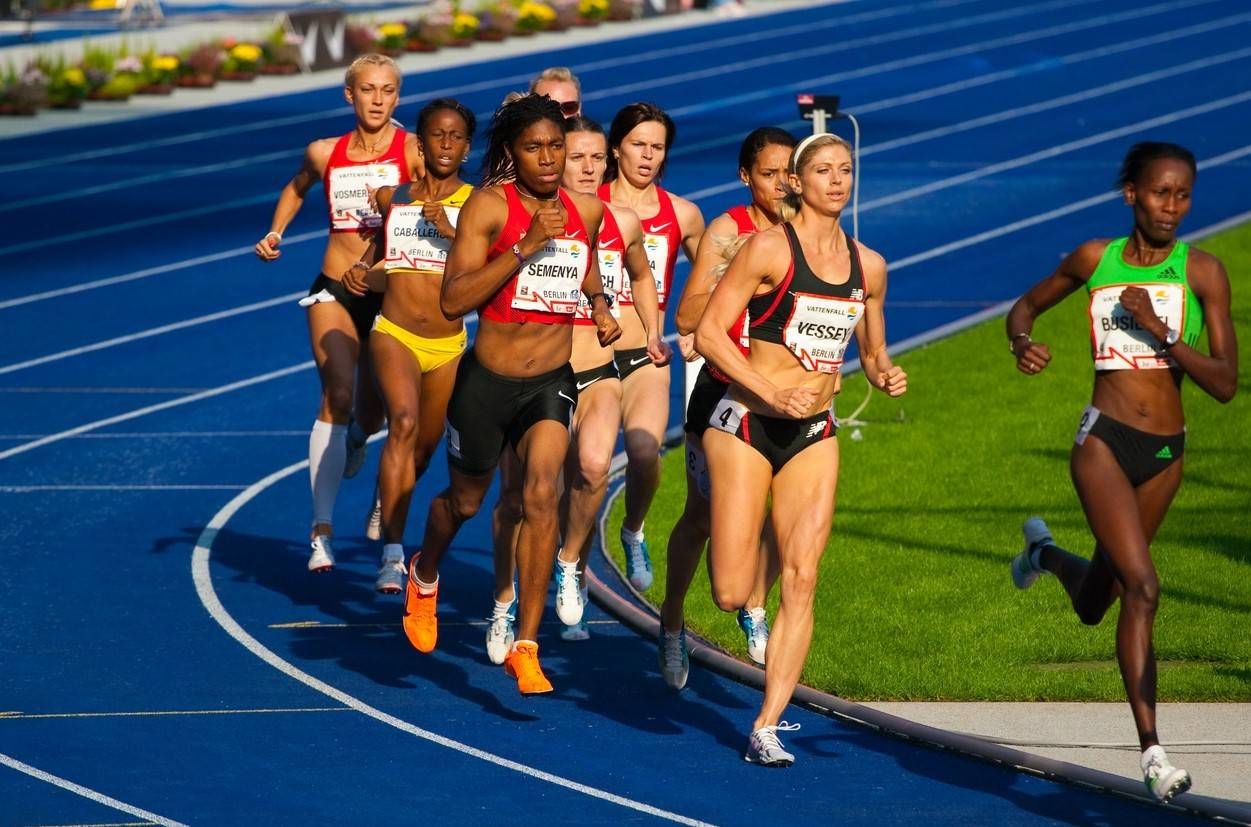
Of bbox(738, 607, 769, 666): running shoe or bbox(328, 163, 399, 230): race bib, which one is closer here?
bbox(738, 607, 769, 666): running shoe

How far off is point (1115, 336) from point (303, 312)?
44.1ft

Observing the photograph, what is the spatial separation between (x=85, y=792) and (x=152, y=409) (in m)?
8.62

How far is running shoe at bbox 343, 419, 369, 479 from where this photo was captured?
12.2m

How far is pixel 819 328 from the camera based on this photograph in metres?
8.45

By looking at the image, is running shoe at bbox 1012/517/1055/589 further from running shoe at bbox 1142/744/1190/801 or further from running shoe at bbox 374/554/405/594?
running shoe at bbox 374/554/405/594

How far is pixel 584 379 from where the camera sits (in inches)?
403

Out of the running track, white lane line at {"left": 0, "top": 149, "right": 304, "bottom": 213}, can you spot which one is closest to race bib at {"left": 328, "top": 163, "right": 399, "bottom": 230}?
the running track

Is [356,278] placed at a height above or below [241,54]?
below

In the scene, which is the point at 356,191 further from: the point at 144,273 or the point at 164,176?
the point at 164,176

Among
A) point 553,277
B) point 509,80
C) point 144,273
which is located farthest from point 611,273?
point 509,80

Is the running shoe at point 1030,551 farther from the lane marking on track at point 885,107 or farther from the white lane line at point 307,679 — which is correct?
the lane marking on track at point 885,107

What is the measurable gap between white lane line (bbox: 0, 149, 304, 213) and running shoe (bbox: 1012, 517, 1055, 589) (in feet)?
62.7

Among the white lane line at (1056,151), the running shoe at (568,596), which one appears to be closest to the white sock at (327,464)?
the running shoe at (568,596)

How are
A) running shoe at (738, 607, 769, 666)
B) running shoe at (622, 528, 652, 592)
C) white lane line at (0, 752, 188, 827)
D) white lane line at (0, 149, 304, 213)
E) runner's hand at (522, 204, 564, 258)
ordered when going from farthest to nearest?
1. white lane line at (0, 149, 304, 213)
2. running shoe at (622, 528, 652, 592)
3. running shoe at (738, 607, 769, 666)
4. runner's hand at (522, 204, 564, 258)
5. white lane line at (0, 752, 188, 827)
